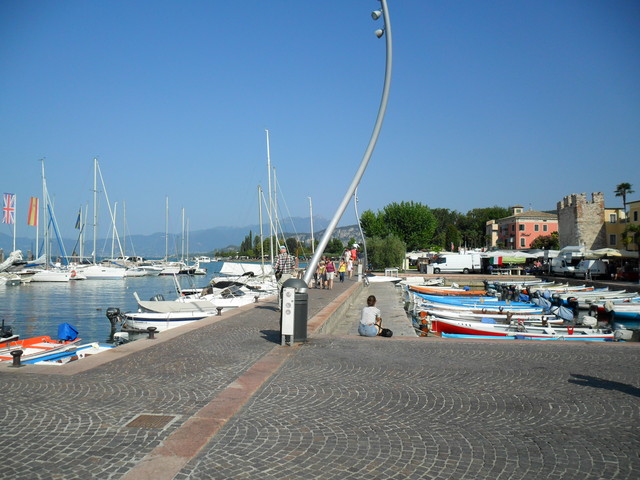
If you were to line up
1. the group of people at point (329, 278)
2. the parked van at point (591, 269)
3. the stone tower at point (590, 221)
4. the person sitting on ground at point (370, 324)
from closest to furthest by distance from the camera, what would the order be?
the person sitting on ground at point (370, 324) → the group of people at point (329, 278) → the parked van at point (591, 269) → the stone tower at point (590, 221)

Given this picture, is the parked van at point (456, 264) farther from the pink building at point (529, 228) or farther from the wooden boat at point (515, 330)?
the pink building at point (529, 228)

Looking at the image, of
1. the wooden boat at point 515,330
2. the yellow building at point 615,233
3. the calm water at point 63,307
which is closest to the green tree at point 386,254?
the calm water at point 63,307

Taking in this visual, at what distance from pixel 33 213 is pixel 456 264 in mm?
55432

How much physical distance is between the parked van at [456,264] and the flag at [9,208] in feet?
177

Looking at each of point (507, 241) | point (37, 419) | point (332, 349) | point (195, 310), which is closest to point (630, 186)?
point (507, 241)

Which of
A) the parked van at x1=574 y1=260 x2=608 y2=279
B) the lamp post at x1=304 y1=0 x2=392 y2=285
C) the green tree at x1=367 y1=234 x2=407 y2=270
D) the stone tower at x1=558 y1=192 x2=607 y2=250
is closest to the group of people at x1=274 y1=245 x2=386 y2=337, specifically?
the lamp post at x1=304 y1=0 x2=392 y2=285

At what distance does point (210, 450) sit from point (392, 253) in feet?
174

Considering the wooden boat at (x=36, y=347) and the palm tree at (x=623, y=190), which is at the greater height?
the palm tree at (x=623, y=190)

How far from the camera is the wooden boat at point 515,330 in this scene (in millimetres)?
16594

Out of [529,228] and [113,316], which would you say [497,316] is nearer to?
[113,316]

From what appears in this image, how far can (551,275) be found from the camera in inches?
1934

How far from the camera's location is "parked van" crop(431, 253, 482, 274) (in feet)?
182

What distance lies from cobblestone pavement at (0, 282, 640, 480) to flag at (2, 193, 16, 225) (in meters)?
69.3

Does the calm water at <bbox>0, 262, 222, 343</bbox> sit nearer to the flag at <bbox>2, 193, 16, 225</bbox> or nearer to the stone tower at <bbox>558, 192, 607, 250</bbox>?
the flag at <bbox>2, 193, 16, 225</bbox>
